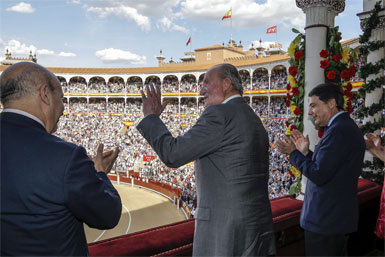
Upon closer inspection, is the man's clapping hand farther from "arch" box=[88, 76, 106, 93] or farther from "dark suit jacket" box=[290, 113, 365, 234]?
"arch" box=[88, 76, 106, 93]

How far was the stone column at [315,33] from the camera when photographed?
140 inches

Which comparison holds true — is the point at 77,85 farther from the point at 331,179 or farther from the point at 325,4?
the point at 331,179

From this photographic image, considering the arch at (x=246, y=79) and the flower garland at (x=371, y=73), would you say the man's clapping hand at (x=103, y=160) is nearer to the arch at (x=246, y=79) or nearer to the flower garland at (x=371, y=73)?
the flower garland at (x=371, y=73)

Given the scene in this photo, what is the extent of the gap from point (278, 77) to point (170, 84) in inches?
483

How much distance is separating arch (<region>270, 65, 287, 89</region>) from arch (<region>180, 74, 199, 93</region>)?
26.4ft

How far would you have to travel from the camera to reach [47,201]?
1.07 metres

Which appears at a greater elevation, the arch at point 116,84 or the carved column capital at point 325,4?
the arch at point 116,84

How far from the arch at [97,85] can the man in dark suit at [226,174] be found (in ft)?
120

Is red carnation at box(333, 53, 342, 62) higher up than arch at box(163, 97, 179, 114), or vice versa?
red carnation at box(333, 53, 342, 62)

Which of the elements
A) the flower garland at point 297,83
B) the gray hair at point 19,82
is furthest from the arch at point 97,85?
the gray hair at point 19,82

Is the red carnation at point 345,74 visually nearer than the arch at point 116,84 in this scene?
Yes

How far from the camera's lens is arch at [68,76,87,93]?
1421 inches

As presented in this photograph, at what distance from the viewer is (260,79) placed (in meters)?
29.4

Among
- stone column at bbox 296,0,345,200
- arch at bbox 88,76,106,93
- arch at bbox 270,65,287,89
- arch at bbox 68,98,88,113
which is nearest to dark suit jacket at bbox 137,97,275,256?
stone column at bbox 296,0,345,200
